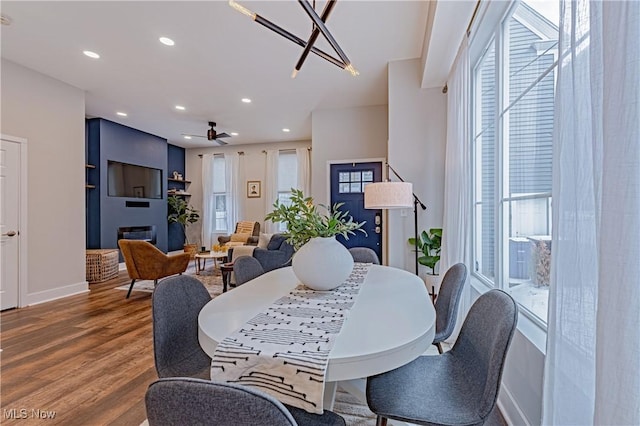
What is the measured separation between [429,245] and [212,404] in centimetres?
327

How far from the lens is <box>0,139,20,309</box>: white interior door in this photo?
3.70 m

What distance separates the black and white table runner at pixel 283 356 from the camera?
0.84 meters

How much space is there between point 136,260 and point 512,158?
15.1 ft

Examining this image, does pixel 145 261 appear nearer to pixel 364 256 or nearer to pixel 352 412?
pixel 364 256

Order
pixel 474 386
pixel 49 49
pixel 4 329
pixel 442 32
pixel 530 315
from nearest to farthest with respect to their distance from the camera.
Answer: pixel 474 386 → pixel 530 315 → pixel 442 32 → pixel 4 329 → pixel 49 49

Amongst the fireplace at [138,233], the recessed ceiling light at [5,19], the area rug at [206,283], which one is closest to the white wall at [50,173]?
the area rug at [206,283]

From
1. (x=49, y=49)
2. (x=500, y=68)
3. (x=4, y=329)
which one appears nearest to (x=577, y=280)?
(x=500, y=68)

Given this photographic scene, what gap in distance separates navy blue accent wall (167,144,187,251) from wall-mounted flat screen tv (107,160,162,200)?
890 mm

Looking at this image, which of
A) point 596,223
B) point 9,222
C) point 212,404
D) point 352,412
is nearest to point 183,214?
point 9,222

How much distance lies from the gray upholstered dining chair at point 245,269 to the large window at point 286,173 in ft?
19.1

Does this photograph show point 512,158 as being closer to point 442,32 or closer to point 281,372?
point 442,32

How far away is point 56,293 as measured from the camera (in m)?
4.29

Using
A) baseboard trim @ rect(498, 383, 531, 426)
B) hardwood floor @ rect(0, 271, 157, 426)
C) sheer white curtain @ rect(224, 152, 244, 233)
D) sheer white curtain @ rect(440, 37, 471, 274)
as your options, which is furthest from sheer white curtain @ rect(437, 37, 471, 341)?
sheer white curtain @ rect(224, 152, 244, 233)

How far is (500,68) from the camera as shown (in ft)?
7.30
